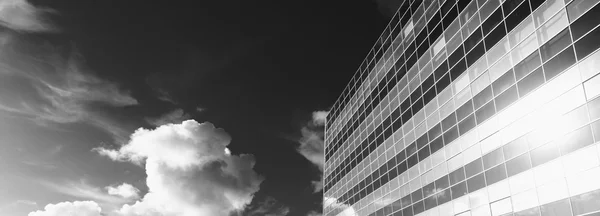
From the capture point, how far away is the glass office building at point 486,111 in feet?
68.5

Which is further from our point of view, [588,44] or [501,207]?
[501,207]

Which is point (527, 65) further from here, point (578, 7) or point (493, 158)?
point (493, 158)

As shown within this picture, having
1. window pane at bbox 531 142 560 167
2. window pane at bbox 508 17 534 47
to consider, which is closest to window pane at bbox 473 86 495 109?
window pane at bbox 508 17 534 47

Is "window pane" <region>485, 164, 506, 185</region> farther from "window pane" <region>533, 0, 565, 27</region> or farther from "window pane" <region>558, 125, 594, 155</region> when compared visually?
"window pane" <region>533, 0, 565, 27</region>

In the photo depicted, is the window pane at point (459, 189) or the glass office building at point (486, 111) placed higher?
the glass office building at point (486, 111)

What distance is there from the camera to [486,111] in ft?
91.0

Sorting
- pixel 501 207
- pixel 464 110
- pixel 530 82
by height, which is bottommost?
pixel 501 207

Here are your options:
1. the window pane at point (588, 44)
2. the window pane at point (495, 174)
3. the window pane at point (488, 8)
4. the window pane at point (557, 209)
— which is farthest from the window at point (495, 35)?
the window pane at point (557, 209)

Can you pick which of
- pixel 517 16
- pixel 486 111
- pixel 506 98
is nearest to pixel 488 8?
pixel 517 16

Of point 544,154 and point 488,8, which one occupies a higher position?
point 488,8

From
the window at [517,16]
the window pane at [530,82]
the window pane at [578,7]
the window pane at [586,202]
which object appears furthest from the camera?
the window at [517,16]

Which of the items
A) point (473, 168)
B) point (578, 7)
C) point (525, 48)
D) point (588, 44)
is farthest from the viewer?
point (473, 168)

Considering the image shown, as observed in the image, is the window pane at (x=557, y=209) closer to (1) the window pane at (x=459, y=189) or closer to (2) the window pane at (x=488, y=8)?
(1) the window pane at (x=459, y=189)

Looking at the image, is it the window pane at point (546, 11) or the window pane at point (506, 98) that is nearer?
the window pane at point (546, 11)
